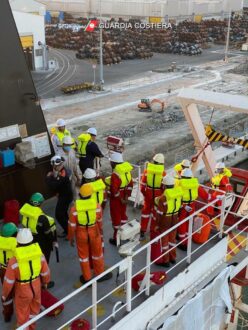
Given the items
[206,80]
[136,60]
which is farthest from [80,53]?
[206,80]

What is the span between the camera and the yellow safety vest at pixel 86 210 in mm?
6633

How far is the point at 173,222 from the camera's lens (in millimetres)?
7516

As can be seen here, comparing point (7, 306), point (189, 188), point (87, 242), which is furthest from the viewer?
point (189, 188)

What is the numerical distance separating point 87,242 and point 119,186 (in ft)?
4.92

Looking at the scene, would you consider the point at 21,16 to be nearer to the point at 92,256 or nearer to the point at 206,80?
the point at 206,80

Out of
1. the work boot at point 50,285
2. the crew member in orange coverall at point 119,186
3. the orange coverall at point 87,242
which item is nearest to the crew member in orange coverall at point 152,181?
the crew member in orange coverall at point 119,186

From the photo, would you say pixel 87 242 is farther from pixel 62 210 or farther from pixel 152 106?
pixel 152 106

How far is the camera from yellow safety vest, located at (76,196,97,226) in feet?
21.8

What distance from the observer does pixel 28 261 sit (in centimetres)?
562

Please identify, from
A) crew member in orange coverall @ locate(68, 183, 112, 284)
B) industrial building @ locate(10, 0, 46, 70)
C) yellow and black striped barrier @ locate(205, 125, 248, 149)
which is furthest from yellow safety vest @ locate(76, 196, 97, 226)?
industrial building @ locate(10, 0, 46, 70)

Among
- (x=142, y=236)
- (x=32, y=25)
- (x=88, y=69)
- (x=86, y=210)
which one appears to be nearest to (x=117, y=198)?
(x=142, y=236)

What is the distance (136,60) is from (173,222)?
45.0 meters

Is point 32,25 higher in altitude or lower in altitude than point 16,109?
lower

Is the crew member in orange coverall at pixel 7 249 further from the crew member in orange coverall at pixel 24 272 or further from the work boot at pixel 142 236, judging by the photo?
the work boot at pixel 142 236
